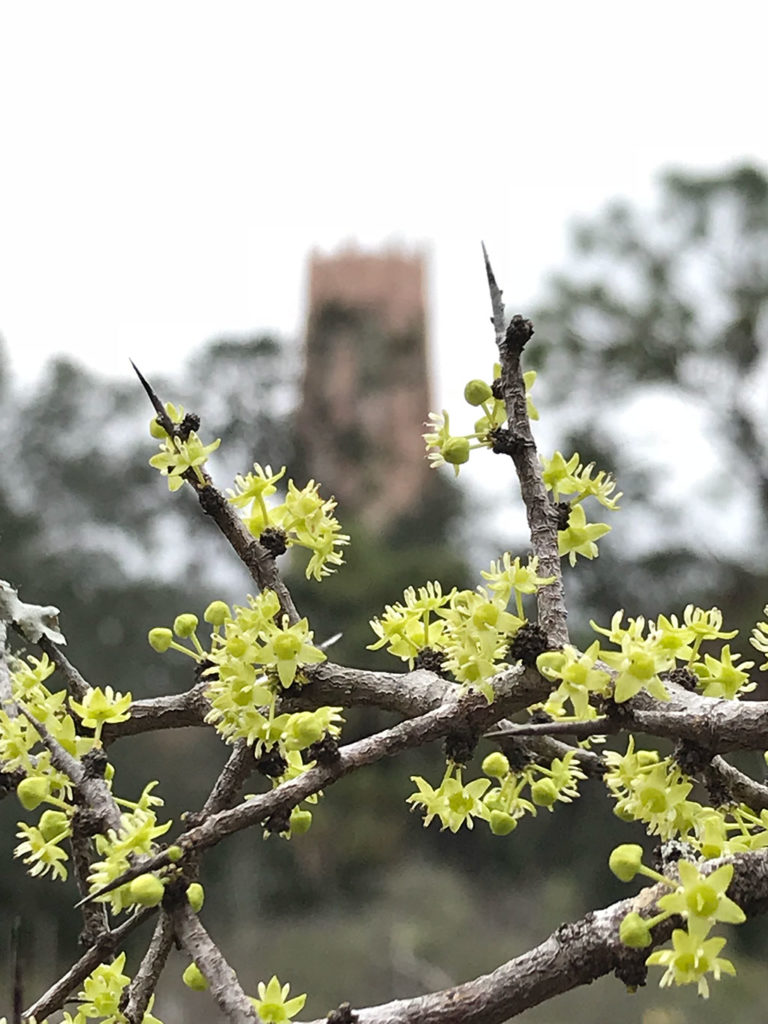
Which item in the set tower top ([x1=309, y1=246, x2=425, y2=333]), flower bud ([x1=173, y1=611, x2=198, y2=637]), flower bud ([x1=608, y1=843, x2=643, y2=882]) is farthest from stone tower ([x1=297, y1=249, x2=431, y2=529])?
flower bud ([x1=608, y1=843, x2=643, y2=882])

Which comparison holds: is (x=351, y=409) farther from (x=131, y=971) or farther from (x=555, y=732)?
(x=555, y=732)

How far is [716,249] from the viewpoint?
309 cm

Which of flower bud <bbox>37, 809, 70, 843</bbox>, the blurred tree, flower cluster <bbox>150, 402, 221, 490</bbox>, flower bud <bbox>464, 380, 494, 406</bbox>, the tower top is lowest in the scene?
flower bud <bbox>37, 809, 70, 843</bbox>

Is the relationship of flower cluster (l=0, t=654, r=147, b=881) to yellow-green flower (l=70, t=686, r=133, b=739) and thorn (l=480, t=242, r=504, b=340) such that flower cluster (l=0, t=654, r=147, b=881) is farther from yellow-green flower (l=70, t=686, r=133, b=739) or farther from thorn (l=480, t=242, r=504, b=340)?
thorn (l=480, t=242, r=504, b=340)

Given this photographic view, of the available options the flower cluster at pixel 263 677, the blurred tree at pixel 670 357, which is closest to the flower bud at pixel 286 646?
the flower cluster at pixel 263 677

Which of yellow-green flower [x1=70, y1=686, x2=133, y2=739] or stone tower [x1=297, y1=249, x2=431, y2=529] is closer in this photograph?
yellow-green flower [x1=70, y1=686, x2=133, y2=739]

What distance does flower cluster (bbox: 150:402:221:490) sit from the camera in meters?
0.34

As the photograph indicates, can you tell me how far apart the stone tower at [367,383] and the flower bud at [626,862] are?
2.71 meters

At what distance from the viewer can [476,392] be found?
0.34 metres

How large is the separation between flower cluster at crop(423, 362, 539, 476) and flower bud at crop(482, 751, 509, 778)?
98mm

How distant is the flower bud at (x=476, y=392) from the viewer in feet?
Result: 1.12

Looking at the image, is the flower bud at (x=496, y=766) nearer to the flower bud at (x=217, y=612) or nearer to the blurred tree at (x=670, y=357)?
the flower bud at (x=217, y=612)

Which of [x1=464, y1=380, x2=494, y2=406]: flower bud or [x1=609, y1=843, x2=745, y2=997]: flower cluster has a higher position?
[x1=464, y1=380, x2=494, y2=406]: flower bud

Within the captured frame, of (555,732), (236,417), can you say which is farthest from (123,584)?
(555,732)
